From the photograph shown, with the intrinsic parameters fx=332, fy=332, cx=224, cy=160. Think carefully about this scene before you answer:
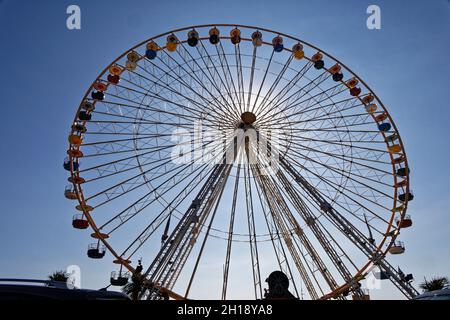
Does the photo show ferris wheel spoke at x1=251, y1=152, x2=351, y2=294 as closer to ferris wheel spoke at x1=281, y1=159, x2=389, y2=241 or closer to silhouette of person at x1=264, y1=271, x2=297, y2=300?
ferris wheel spoke at x1=281, y1=159, x2=389, y2=241

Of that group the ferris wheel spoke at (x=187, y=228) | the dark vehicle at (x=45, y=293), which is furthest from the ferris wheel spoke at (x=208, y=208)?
the dark vehicle at (x=45, y=293)

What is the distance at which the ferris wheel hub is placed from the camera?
21.6m

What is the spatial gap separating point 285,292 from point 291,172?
1200 centimetres

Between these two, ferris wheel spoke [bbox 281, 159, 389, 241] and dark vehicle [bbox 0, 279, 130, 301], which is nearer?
dark vehicle [bbox 0, 279, 130, 301]

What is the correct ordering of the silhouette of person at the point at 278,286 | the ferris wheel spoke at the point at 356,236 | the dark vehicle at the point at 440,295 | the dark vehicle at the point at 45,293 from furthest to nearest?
the ferris wheel spoke at the point at 356,236 < the silhouette of person at the point at 278,286 < the dark vehicle at the point at 440,295 < the dark vehicle at the point at 45,293

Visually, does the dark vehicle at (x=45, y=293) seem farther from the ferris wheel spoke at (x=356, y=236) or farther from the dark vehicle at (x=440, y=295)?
the ferris wheel spoke at (x=356, y=236)

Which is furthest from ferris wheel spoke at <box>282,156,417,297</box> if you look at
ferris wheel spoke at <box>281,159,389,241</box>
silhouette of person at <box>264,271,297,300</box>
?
silhouette of person at <box>264,271,297,300</box>

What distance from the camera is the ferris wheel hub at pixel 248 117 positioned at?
21641 mm

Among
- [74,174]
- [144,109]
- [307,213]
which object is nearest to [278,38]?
[144,109]

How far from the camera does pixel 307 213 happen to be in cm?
2066

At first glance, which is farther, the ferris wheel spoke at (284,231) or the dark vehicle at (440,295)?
the ferris wheel spoke at (284,231)

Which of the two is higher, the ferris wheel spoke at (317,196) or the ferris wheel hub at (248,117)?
the ferris wheel hub at (248,117)

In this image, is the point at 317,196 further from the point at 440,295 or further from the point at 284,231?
the point at 440,295

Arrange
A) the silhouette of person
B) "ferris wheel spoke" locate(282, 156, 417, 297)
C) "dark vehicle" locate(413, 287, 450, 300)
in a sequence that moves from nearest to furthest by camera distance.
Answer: "dark vehicle" locate(413, 287, 450, 300)
the silhouette of person
"ferris wheel spoke" locate(282, 156, 417, 297)
